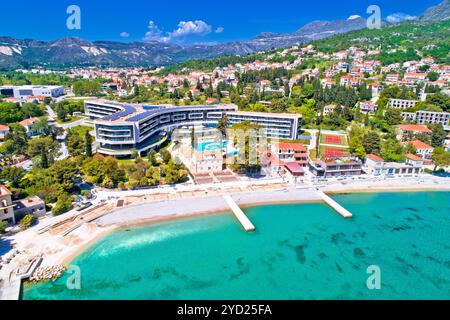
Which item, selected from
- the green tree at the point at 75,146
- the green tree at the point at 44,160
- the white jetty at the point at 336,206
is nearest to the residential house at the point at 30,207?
the green tree at the point at 44,160

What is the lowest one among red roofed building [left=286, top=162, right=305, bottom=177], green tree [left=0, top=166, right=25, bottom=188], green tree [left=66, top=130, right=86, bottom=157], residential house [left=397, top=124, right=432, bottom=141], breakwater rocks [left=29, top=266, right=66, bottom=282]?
breakwater rocks [left=29, top=266, right=66, bottom=282]

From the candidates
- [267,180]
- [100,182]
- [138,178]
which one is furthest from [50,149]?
[267,180]

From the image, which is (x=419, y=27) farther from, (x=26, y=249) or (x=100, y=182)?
(x=26, y=249)

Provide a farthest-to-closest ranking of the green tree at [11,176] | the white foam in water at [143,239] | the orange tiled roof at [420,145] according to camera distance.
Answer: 1. the orange tiled roof at [420,145]
2. the green tree at [11,176]
3. the white foam in water at [143,239]

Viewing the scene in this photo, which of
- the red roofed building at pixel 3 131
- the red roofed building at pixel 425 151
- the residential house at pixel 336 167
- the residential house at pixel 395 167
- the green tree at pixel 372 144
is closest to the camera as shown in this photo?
the residential house at pixel 336 167

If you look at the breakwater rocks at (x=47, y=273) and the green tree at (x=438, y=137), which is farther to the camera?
the green tree at (x=438, y=137)

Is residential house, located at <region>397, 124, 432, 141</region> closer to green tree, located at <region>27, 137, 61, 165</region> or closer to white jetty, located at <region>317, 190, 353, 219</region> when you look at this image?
white jetty, located at <region>317, 190, 353, 219</region>
